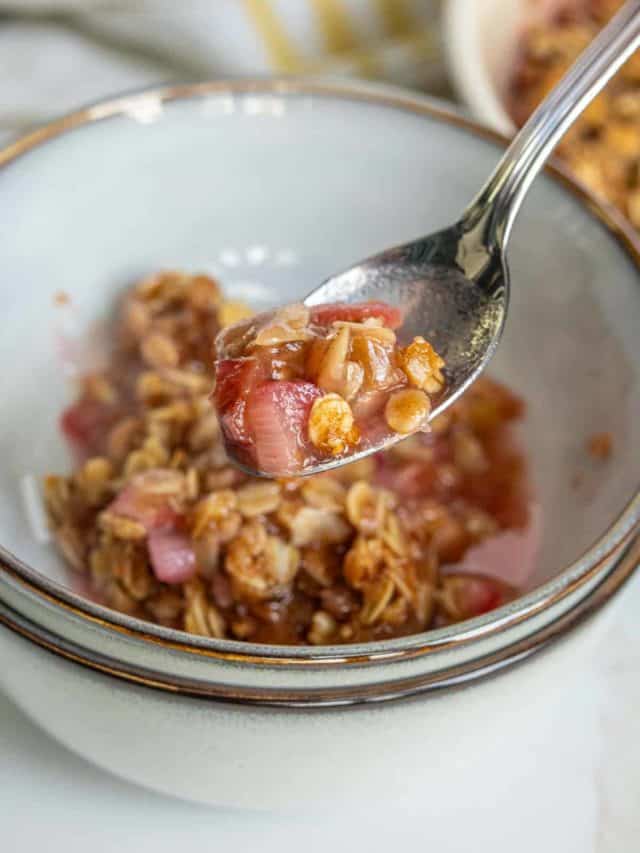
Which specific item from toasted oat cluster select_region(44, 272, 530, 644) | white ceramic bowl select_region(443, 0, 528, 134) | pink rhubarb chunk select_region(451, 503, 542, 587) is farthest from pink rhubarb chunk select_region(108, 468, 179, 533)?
white ceramic bowl select_region(443, 0, 528, 134)

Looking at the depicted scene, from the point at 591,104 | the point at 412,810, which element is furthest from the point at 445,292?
the point at 591,104

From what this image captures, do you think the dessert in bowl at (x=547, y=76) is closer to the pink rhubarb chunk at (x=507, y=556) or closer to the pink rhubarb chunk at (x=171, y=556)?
the pink rhubarb chunk at (x=507, y=556)

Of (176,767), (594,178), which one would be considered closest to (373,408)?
(176,767)

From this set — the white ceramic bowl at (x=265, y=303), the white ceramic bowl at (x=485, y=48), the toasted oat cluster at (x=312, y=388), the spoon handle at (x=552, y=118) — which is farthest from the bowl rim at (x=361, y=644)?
the white ceramic bowl at (x=485, y=48)

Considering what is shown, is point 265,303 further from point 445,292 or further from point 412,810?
point 412,810

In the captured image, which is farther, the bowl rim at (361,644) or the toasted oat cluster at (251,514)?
the toasted oat cluster at (251,514)
